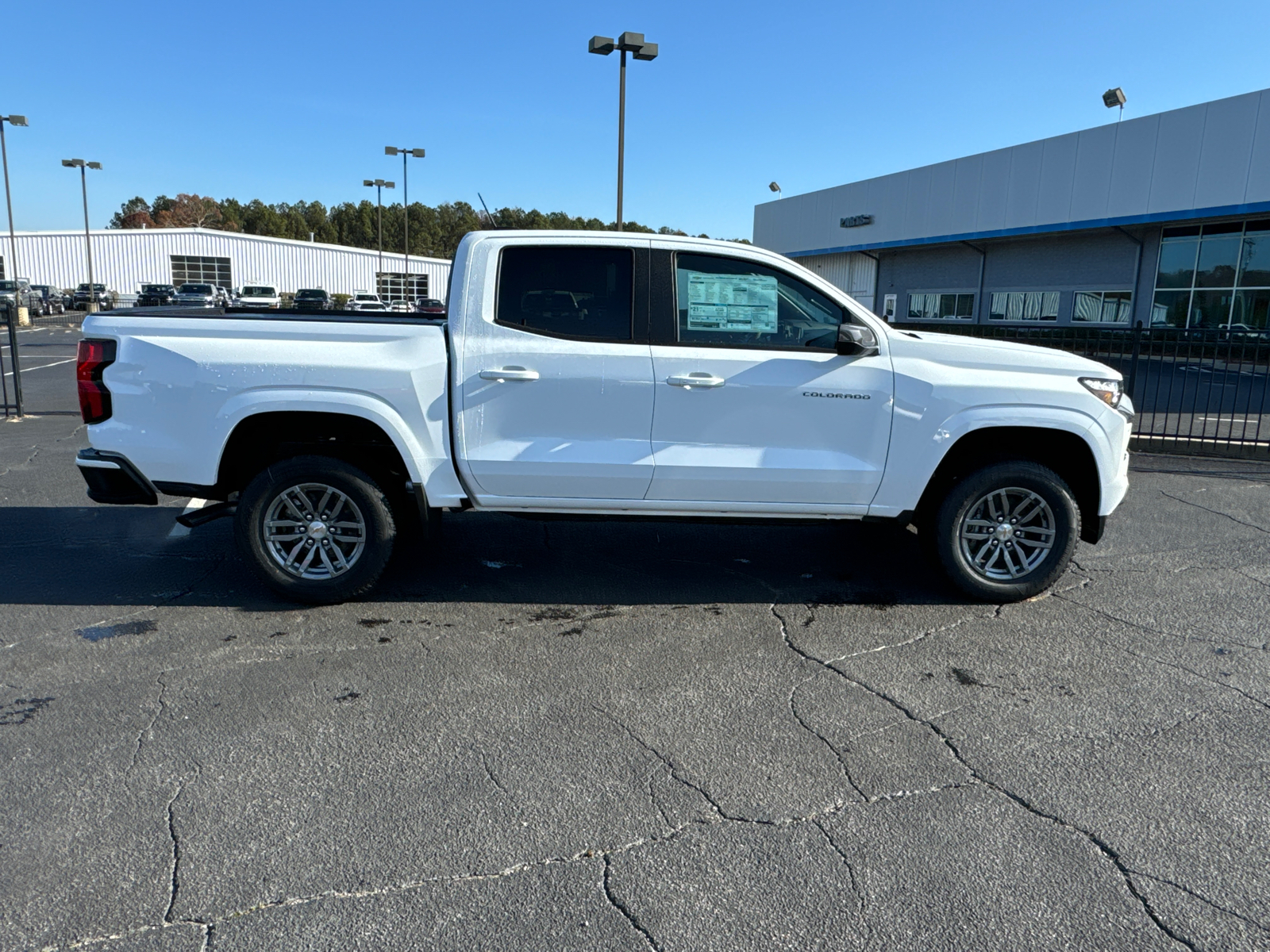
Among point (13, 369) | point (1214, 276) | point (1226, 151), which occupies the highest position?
point (1226, 151)

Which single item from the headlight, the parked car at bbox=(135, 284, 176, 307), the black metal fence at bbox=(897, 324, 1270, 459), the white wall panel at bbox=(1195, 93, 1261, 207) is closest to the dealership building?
the white wall panel at bbox=(1195, 93, 1261, 207)

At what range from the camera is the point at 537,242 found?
493 cm

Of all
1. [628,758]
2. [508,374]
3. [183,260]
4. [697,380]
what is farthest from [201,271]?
[628,758]

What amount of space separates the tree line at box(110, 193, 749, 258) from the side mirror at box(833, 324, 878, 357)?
119m

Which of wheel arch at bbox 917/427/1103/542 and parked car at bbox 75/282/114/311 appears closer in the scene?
wheel arch at bbox 917/427/1103/542

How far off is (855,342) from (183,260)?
71.8m

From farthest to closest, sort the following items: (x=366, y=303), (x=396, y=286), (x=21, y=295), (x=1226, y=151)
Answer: (x=396, y=286) < (x=21, y=295) < (x=366, y=303) < (x=1226, y=151)

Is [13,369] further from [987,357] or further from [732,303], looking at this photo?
[987,357]

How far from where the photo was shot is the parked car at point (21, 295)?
45506 millimetres

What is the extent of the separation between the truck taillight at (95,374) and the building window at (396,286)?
6883 cm

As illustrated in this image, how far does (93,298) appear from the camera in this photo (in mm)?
52781

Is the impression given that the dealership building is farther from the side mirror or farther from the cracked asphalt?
the side mirror

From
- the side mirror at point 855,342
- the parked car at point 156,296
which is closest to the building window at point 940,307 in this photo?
the parked car at point 156,296

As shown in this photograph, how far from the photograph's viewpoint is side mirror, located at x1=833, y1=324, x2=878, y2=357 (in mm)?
4703
